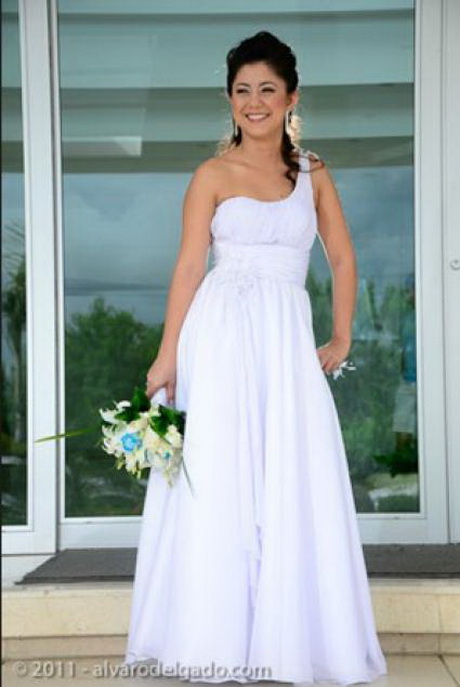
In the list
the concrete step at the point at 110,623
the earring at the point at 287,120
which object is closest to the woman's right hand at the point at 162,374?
the earring at the point at 287,120

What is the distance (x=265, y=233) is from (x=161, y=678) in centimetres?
126

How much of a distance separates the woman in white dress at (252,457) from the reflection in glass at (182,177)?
1.46 m

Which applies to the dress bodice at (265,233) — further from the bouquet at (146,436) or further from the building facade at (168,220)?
the building facade at (168,220)

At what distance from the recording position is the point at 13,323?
4.35 m

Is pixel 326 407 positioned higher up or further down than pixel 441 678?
higher up

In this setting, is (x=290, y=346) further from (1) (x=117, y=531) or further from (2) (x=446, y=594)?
(1) (x=117, y=531)

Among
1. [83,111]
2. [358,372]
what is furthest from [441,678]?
[83,111]

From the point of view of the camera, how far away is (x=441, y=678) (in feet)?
10.3

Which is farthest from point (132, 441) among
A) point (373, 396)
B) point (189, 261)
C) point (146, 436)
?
point (373, 396)

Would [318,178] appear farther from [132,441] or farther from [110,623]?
[110,623]

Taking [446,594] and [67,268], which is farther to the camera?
[67,268]

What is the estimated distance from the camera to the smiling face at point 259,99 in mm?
2916

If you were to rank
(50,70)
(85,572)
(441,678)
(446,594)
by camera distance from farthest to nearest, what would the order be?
(50,70) < (85,572) < (446,594) < (441,678)

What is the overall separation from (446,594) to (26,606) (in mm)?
1286
